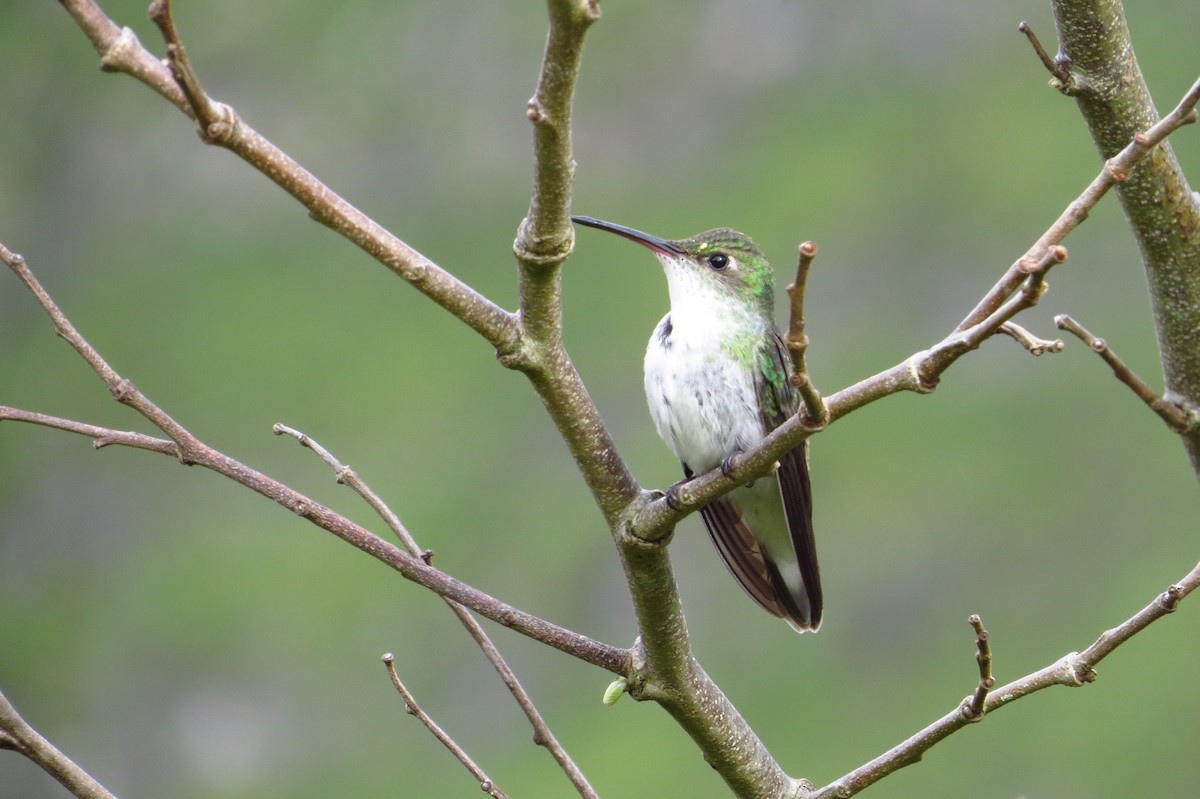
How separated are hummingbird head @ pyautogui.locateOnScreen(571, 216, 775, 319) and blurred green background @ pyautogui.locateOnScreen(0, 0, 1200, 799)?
20.7ft

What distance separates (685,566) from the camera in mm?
12117

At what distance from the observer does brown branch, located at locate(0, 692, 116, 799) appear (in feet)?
7.16

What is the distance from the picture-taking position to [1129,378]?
2287 mm

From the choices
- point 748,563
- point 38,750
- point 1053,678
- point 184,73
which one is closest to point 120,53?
point 184,73

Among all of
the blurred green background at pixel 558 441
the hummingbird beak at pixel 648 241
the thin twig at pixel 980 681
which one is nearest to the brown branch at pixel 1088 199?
the thin twig at pixel 980 681

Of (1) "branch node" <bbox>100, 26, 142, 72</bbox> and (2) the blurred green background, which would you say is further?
(2) the blurred green background

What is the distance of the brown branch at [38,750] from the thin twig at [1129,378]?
1766mm

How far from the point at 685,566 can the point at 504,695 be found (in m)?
2.02

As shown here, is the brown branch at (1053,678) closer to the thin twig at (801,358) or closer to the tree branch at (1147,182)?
the thin twig at (801,358)

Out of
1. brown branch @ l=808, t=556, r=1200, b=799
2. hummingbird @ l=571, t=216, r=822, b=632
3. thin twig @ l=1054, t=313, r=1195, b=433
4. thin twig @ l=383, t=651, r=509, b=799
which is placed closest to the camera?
thin twig @ l=1054, t=313, r=1195, b=433

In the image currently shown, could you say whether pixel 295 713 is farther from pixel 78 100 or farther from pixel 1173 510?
pixel 78 100

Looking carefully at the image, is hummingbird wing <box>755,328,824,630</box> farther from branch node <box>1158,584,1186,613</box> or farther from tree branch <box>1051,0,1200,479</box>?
branch node <box>1158,584,1186,613</box>

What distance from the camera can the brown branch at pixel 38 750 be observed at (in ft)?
7.16

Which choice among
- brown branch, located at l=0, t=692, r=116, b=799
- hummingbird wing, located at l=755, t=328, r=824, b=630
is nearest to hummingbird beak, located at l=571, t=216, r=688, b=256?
hummingbird wing, located at l=755, t=328, r=824, b=630
